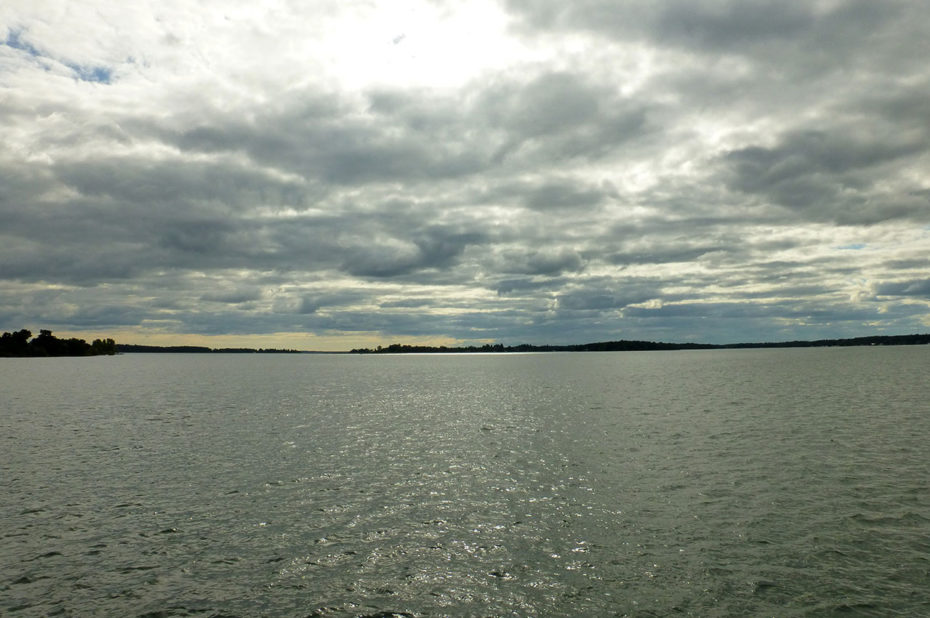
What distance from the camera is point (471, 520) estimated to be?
92.7ft

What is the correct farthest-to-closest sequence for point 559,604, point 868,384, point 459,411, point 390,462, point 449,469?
point 868,384 < point 459,411 < point 390,462 < point 449,469 < point 559,604

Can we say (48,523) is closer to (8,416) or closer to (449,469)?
(449,469)

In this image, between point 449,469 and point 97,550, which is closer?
point 97,550

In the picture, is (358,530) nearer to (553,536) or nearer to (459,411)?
(553,536)

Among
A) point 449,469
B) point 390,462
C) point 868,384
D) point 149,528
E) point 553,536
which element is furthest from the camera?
point 868,384

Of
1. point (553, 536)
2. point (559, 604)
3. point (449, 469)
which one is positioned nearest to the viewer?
point (559, 604)

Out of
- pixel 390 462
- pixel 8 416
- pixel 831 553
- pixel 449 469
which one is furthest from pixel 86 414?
pixel 831 553

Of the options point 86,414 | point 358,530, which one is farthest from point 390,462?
point 86,414

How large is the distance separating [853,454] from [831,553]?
23.4 meters

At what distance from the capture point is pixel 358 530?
26906 millimetres

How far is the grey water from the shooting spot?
1992 cm

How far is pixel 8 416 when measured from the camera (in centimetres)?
7238

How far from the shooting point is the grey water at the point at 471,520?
19922 mm

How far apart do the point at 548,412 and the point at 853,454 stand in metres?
38.1
